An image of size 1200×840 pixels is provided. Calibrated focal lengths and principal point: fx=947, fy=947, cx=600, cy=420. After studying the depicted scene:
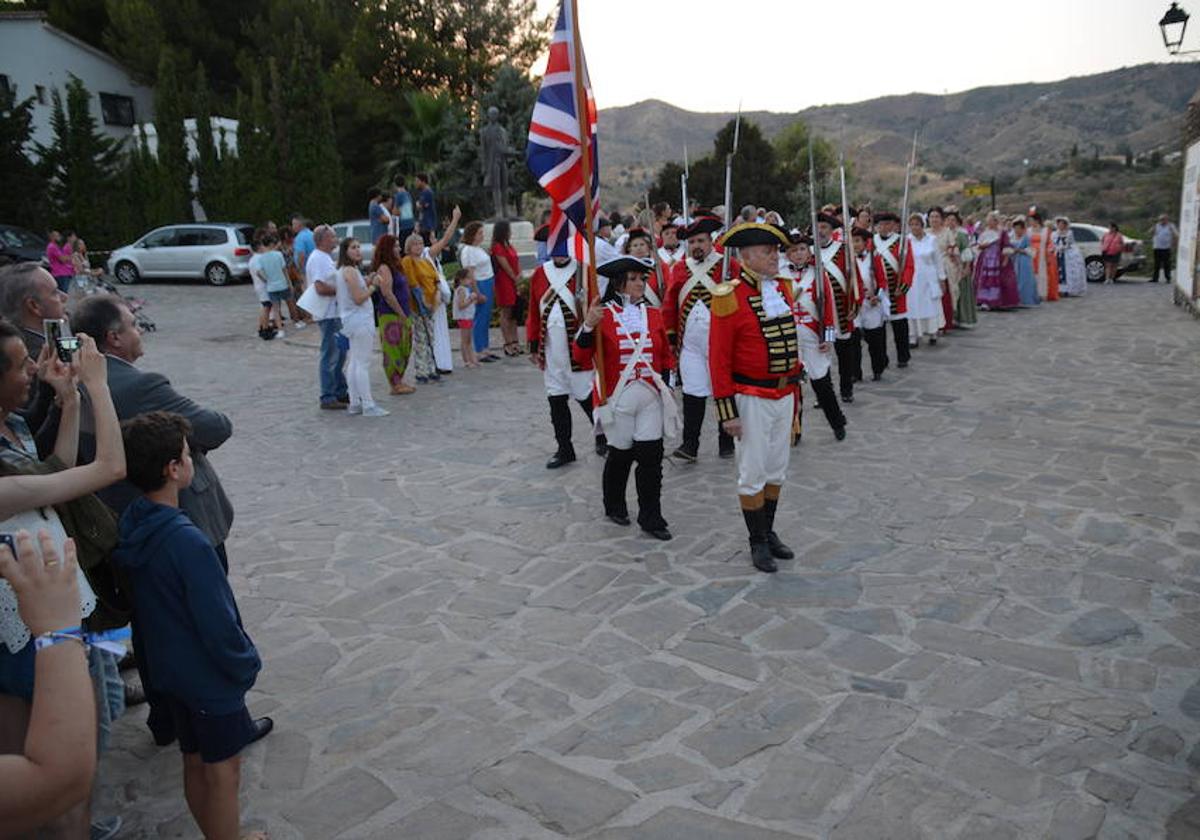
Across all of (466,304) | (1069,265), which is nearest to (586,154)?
(466,304)

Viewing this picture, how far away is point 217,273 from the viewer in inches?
988

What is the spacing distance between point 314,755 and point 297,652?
3.39 feet

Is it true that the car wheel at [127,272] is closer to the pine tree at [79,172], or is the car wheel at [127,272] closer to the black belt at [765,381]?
the pine tree at [79,172]

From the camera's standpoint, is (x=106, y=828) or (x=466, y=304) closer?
(x=106, y=828)

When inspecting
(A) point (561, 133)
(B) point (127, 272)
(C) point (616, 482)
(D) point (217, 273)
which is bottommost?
(C) point (616, 482)

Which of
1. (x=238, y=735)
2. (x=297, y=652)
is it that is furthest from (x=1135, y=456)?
(x=238, y=735)

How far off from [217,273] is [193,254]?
2.71 ft

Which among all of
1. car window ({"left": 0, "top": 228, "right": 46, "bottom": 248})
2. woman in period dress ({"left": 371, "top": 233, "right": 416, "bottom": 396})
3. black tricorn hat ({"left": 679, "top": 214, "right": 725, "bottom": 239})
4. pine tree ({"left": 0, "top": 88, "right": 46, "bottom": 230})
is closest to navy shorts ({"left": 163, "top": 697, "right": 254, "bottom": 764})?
black tricorn hat ({"left": 679, "top": 214, "right": 725, "bottom": 239})

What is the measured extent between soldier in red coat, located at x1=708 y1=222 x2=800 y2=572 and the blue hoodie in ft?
10.5

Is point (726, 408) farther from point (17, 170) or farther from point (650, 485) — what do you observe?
point (17, 170)

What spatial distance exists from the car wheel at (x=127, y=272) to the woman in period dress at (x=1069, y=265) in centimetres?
2305

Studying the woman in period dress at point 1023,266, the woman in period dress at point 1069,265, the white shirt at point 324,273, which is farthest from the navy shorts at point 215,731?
the woman in period dress at point 1069,265

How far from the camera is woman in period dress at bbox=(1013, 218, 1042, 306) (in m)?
18.2

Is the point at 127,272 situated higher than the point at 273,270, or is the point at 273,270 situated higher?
the point at 127,272
